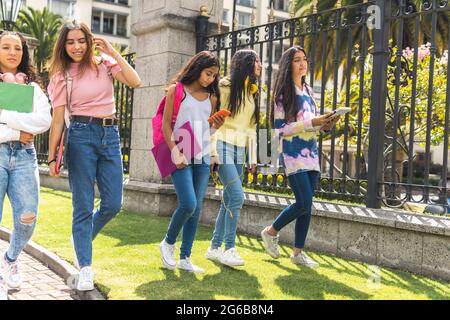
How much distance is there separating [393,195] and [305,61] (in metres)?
1.67

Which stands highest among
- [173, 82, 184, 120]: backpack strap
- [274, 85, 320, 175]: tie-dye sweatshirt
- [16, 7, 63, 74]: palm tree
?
[16, 7, 63, 74]: palm tree

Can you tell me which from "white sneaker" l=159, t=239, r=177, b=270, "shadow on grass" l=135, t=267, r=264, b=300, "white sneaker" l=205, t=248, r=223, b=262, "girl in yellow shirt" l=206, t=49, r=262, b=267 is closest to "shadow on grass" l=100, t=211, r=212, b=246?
"white sneaker" l=205, t=248, r=223, b=262

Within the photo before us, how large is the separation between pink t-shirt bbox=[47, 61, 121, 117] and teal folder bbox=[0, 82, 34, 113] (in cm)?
20

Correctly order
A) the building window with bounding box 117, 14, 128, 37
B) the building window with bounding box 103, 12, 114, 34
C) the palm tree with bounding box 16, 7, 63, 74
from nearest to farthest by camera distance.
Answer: the palm tree with bounding box 16, 7, 63, 74
the building window with bounding box 103, 12, 114, 34
the building window with bounding box 117, 14, 128, 37

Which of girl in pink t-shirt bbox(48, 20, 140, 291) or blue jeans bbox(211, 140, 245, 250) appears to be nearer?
girl in pink t-shirt bbox(48, 20, 140, 291)

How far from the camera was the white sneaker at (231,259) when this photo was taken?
478 cm

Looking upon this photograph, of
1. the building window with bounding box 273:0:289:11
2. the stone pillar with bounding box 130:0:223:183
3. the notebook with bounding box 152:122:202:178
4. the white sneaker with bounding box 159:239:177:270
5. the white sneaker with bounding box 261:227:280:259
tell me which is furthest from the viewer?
the building window with bounding box 273:0:289:11

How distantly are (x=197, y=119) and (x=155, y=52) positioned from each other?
12.3 ft

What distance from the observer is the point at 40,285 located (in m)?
4.32

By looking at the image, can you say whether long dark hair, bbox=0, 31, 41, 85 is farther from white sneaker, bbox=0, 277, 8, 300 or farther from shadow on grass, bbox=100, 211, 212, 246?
shadow on grass, bbox=100, 211, 212, 246

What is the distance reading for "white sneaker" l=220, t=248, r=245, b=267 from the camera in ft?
15.7

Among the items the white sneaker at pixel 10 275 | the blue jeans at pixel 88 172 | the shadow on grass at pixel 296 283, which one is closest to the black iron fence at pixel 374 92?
the shadow on grass at pixel 296 283

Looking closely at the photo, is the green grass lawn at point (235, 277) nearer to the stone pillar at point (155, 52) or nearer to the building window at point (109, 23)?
the stone pillar at point (155, 52)

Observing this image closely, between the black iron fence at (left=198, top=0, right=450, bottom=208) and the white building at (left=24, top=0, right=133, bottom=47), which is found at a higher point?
the white building at (left=24, top=0, right=133, bottom=47)
